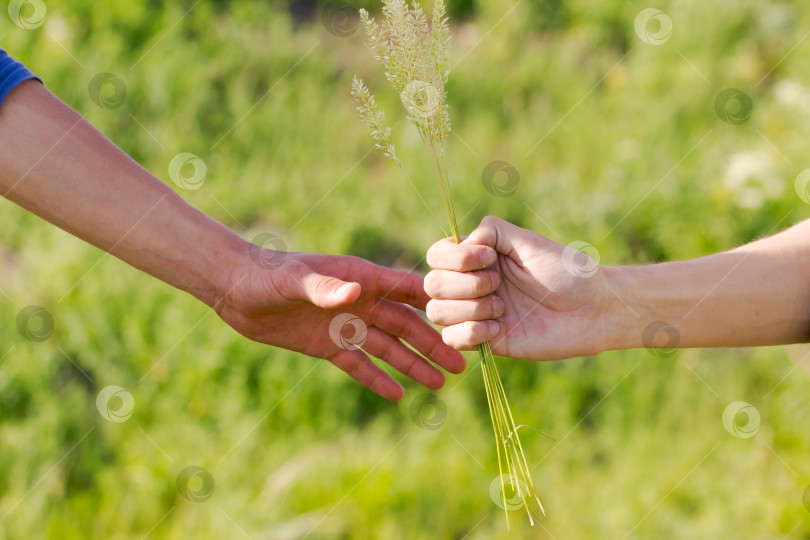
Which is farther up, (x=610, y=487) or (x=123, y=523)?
(x=610, y=487)

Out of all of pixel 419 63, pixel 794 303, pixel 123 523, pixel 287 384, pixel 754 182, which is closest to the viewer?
pixel 419 63

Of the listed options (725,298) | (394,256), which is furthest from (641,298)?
(394,256)

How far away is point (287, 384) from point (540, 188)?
5.74 ft

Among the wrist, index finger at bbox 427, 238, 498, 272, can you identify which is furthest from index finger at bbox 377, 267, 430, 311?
the wrist

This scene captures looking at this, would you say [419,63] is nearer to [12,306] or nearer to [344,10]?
[12,306]

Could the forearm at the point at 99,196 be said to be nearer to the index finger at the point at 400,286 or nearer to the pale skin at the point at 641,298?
the index finger at the point at 400,286

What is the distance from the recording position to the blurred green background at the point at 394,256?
2.82 m

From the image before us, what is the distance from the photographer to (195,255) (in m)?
2.05

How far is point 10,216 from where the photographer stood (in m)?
3.97

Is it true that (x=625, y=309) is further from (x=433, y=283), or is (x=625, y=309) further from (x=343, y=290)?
(x=343, y=290)

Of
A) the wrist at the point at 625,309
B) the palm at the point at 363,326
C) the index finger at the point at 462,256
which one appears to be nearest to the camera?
the index finger at the point at 462,256

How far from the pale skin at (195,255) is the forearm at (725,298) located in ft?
1.78

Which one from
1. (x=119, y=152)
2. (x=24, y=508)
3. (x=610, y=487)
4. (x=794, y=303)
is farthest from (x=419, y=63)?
(x=24, y=508)

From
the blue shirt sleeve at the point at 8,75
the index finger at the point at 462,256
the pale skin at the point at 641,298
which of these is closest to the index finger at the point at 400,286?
the pale skin at the point at 641,298
